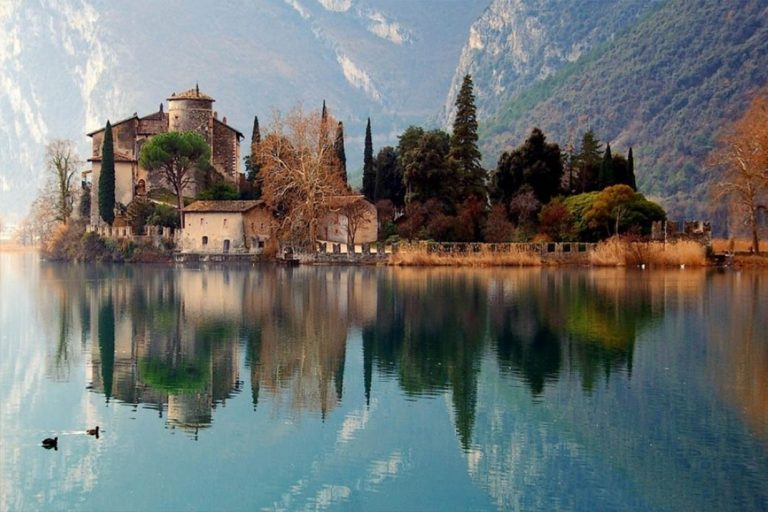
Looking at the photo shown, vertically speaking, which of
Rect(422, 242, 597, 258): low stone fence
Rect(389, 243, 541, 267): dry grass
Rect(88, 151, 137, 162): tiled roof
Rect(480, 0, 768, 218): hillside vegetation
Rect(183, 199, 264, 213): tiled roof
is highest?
Rect(480, 0, 768, 218): hillside vegetation

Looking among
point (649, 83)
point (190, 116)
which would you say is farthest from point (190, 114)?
point (649, 83)

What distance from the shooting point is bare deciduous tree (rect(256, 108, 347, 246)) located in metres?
60.3

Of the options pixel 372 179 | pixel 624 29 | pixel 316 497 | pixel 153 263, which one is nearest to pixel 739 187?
pixel 372 179

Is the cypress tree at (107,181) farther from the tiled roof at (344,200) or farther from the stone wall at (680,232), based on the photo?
the stone wall at (680,232)

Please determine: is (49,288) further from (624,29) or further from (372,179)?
(624,29)

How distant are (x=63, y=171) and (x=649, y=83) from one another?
189ft

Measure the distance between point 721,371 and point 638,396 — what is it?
2986 mm

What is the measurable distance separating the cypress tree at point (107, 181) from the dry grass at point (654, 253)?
27.6 metres

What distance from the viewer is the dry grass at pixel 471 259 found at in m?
57.4

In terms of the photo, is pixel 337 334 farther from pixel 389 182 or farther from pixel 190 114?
pixel 190 114

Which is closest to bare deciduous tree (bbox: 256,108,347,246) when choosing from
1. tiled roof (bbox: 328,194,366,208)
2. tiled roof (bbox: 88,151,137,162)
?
tiled roof (bbox: 328,194,366,208)

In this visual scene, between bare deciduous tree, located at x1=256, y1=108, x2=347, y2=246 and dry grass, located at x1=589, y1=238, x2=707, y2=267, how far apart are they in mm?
14239

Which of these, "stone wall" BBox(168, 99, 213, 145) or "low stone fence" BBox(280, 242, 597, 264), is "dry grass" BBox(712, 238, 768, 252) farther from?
"stone wall" BBox(168, 99, 213, 145)

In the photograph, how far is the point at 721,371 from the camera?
2189 centimetres
